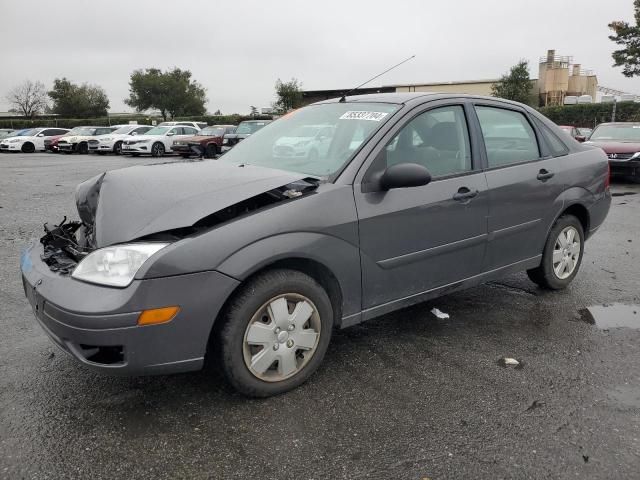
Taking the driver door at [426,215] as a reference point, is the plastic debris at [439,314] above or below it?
below

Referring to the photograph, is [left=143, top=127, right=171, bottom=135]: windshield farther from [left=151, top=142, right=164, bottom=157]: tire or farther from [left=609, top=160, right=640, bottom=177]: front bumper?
[left=609, top=160, right=640, bottom=177]: front bumper

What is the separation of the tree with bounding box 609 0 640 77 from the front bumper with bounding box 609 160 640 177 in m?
28.5

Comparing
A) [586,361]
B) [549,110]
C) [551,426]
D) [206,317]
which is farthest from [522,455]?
[549,110]

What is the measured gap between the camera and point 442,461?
7.74ft

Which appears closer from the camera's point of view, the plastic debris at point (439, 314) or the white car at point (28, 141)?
the plastic debris at point (439, 314)

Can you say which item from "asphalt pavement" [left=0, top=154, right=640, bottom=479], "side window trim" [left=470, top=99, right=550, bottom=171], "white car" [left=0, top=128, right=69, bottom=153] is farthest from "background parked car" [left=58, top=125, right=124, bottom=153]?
"side window trim" [left=470, top=99, right=550, bottom=171]

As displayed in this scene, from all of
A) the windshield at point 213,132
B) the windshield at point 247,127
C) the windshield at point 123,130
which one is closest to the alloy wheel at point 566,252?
the windshield at point 247,127

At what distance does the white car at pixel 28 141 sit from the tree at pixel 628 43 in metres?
36.6

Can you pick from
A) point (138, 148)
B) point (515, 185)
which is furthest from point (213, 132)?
point (515, 185)

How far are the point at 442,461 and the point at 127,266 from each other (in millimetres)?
1701

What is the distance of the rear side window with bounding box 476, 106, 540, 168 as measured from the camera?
3889mm

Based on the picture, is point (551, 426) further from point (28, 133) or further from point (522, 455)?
point (28, 133)

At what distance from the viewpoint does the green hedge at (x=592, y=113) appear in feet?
105

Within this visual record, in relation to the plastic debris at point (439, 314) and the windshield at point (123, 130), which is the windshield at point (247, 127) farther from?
the plastic debris at point (439, 314)
